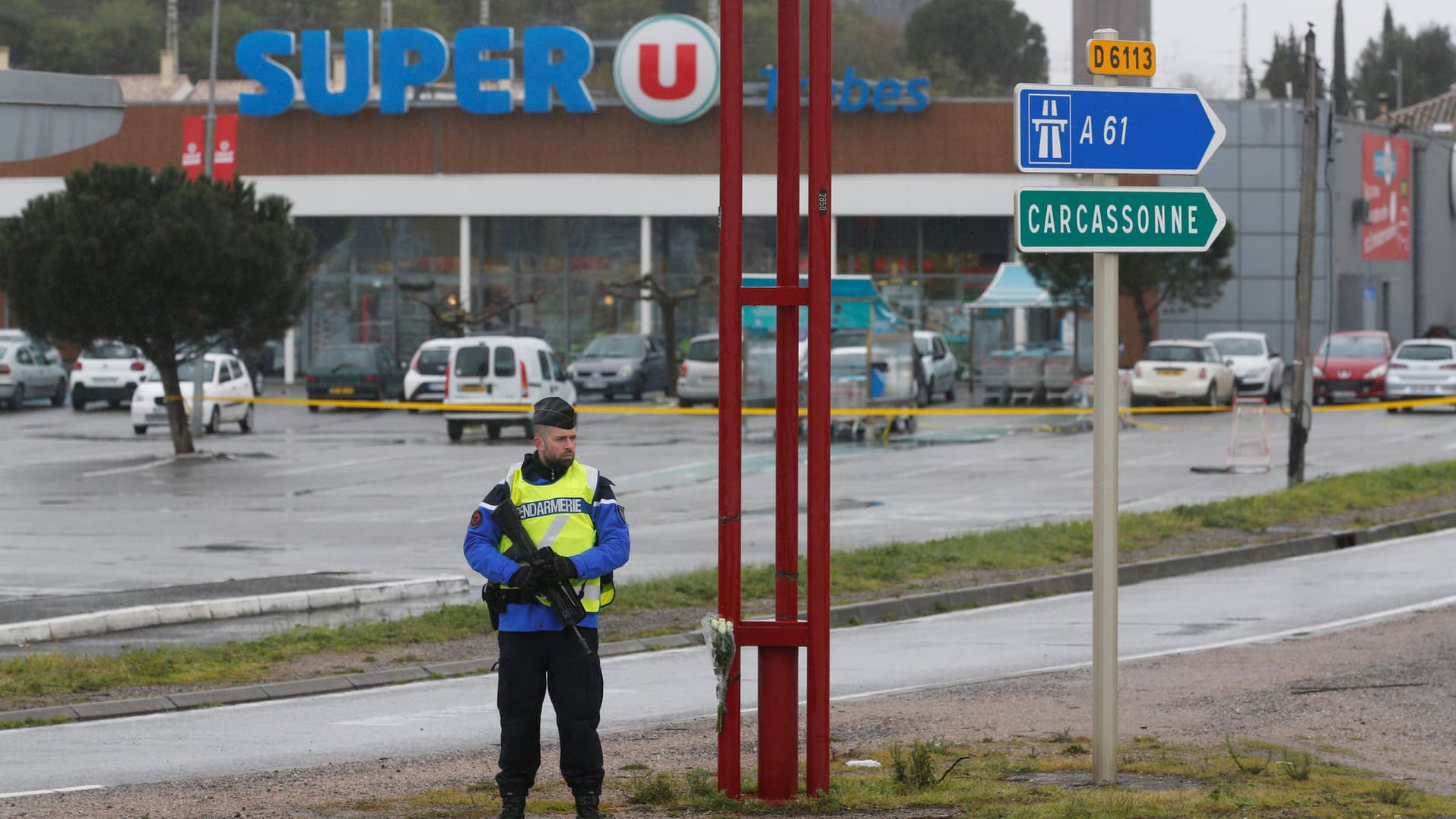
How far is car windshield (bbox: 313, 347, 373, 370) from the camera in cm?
4300

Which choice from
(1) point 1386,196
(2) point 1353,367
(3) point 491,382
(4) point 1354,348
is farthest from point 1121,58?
(1) point 1386,196

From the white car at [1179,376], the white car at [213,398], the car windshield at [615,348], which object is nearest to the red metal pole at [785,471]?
the white car at [213,398]

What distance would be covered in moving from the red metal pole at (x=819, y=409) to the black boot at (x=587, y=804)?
824 millimetres

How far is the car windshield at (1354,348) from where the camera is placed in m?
41.9

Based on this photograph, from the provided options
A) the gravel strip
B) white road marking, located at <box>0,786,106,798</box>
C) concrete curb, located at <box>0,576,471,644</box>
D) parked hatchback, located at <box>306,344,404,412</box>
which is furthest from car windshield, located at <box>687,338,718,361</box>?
white road marking, located at <box>0,786,106,798</box>

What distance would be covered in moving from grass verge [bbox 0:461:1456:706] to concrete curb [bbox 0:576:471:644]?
3.30ft

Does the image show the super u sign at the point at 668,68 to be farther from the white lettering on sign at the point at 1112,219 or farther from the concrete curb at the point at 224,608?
the white lettering on sign at the point at 1112,219

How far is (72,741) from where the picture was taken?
9609 mm

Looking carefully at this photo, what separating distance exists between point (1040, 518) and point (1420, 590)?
645 cm

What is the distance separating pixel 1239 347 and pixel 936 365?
720cm

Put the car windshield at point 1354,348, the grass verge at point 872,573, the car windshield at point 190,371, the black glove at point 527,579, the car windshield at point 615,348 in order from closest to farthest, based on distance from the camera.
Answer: the black glove at point 527,579 < the grass verge at point 872,573 < the car windshield at point 190,371 < the car windshield at point 1354,348 < the car windshield at point 615,348

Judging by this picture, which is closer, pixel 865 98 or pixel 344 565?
pixel 344 565

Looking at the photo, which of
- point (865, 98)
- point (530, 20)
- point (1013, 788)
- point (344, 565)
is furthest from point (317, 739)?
point (530, 20)

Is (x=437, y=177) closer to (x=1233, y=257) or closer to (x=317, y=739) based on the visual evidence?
(x=1233, y=257)
